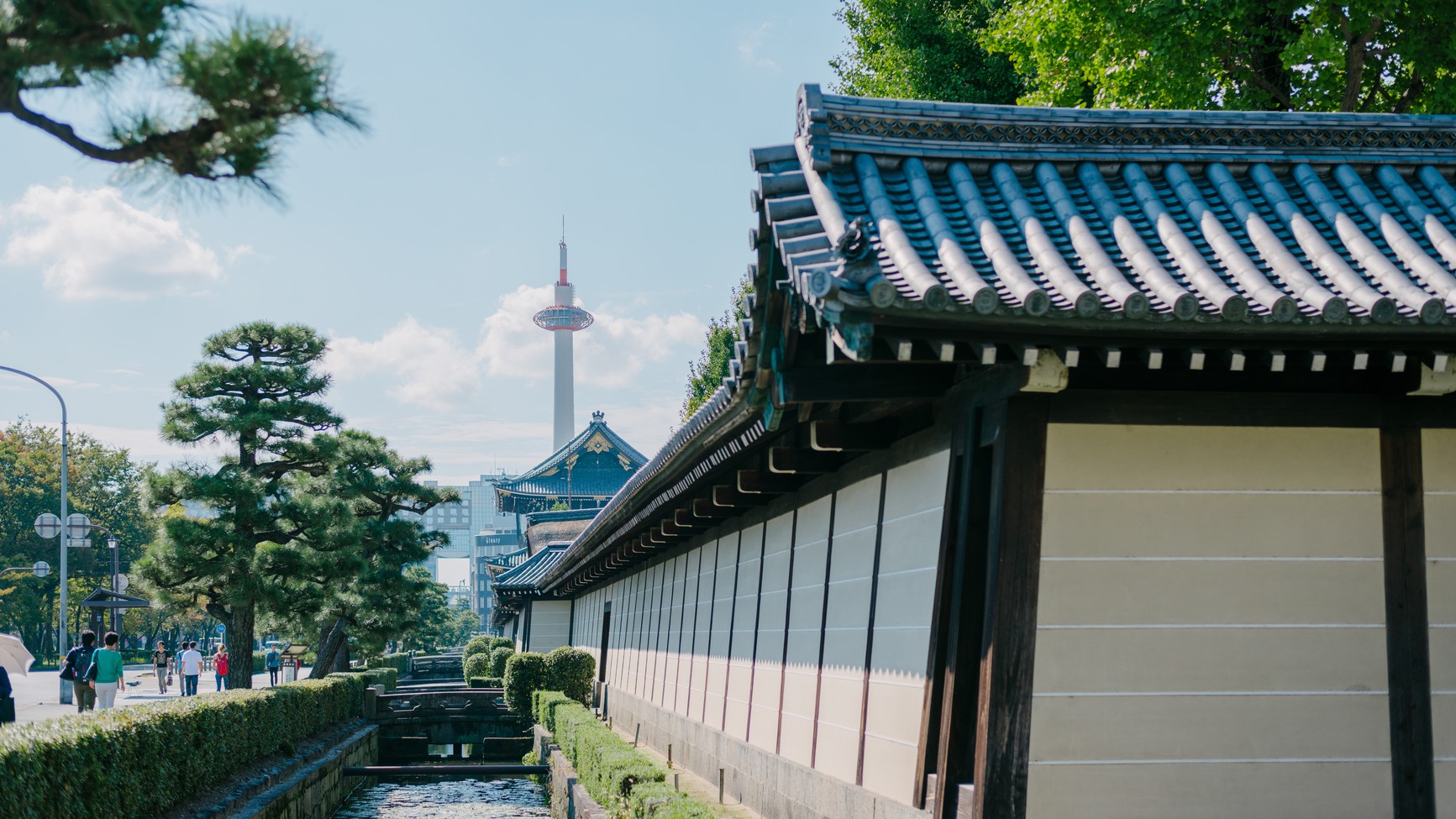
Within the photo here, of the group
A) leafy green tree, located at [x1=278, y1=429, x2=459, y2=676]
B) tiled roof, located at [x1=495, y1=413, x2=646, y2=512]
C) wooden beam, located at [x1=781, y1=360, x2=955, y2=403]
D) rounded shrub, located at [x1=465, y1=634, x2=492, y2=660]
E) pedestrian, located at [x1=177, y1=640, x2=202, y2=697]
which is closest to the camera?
wooden beam, located at [x1=781, y1=360, x2=955, y2=403]

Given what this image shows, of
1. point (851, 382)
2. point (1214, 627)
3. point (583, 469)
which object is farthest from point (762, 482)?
point (583, 469)

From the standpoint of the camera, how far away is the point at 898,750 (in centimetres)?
779

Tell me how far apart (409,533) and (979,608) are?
2938 cm

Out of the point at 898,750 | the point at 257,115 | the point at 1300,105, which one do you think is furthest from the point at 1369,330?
the point at 1300,105

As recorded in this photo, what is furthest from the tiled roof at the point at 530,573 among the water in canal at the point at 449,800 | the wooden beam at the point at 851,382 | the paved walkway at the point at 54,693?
the wooden beam at the point at 851,382

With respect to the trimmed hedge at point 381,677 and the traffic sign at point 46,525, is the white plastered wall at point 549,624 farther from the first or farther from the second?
the traffic sign at point 46,525

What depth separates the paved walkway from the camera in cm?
2377

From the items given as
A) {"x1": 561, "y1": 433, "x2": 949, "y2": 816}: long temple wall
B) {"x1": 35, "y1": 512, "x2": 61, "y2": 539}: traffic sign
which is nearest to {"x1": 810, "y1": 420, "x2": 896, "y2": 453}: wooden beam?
{"x1": 561, "y1": 433, "x2": 949, "y2": 816}: long temple wall

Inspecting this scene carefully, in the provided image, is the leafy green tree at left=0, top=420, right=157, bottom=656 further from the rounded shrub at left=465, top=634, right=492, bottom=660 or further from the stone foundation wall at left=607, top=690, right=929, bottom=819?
the stone foundation wall at left=607, top=690, right=929, bottom=819

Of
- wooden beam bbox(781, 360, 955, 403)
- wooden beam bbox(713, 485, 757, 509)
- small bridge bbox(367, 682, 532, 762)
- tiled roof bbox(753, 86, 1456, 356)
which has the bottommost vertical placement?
small bridge bbox(367, 682, 532, 762)

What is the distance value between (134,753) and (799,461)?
23.2 feet

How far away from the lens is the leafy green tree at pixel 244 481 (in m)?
23.9

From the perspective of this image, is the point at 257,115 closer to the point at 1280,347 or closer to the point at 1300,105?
the point at 1280,347

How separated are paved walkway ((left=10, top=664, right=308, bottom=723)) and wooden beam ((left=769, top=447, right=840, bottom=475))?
10057mm
